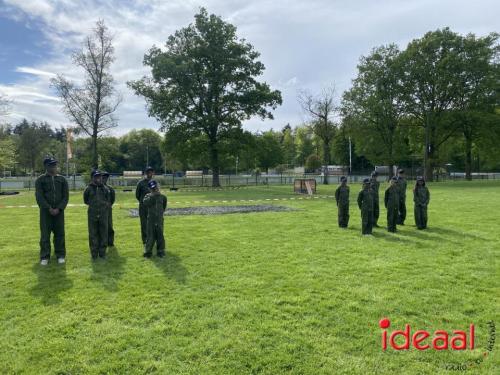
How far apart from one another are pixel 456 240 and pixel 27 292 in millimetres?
9444

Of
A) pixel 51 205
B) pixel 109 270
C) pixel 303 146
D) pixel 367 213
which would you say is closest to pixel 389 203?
pixel 367 213

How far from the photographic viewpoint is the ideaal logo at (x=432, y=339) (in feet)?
13.5

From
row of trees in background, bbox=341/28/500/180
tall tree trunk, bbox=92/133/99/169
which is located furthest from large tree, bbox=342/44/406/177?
tall tree trunk, bbox=92/133/99/169

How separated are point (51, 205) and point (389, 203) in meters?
8.92

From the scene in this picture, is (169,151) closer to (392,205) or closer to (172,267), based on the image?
(392,205)

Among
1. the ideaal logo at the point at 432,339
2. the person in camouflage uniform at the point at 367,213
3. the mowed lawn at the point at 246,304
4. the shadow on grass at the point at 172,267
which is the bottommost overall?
the ideaal logo at the point at 432,339

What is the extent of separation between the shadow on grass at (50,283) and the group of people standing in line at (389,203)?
7743 mm

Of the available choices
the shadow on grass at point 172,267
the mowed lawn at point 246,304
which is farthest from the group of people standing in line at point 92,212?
the mowed lawn at point 246,304

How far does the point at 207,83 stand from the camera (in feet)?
134

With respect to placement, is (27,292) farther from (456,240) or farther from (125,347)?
(456,240)

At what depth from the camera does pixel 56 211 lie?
8.00m

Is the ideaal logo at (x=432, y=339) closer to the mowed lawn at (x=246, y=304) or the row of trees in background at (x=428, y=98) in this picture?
the mowed lawn at (x=246, y=304)

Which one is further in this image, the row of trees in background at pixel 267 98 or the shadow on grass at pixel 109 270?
the row of trees in background at pixel 267 98

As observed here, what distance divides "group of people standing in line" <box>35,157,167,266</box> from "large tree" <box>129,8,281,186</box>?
3116 centimetres
